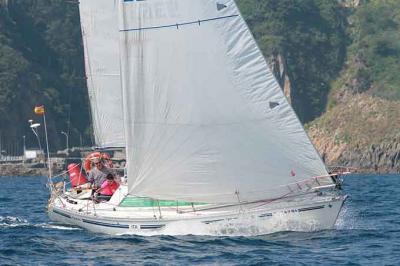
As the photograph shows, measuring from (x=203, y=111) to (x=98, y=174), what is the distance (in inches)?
216

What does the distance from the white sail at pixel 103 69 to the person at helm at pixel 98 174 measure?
262cm

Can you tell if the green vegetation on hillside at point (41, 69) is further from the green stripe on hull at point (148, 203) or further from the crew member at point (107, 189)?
the green stripe on hull at point (148, 203)

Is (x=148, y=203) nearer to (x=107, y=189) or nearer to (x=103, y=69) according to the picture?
(x=107, y=189)

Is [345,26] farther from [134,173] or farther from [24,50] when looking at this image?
[134,173]

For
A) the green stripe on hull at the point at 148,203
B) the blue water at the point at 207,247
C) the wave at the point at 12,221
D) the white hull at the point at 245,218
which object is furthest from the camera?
the wave at the point at 12,221

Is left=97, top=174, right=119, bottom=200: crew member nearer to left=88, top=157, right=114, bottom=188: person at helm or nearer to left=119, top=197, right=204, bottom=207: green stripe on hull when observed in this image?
left=88, top=157, right=114, bottom=188: person at helm

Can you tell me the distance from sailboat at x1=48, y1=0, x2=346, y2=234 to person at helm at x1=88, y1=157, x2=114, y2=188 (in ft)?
12.1

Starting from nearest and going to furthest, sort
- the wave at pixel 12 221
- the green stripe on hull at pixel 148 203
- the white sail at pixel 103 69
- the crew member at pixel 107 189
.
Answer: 1. the green stripe on hull at pixel 148 203
2. the crew member at pixel 107 189
3. the wave at pixel 12 221
4. the white sail at pixel 103 69

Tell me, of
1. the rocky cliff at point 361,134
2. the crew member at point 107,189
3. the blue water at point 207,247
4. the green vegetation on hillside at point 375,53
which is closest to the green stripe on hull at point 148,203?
the blue water at point 207,247

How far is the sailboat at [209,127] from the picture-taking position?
3089 centimetres

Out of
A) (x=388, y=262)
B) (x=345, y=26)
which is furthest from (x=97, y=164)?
(x=345, y=26)

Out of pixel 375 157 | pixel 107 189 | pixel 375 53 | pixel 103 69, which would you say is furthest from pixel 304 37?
pixel 107 189

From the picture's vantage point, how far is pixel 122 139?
3888cm

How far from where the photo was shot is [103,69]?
39.1m
